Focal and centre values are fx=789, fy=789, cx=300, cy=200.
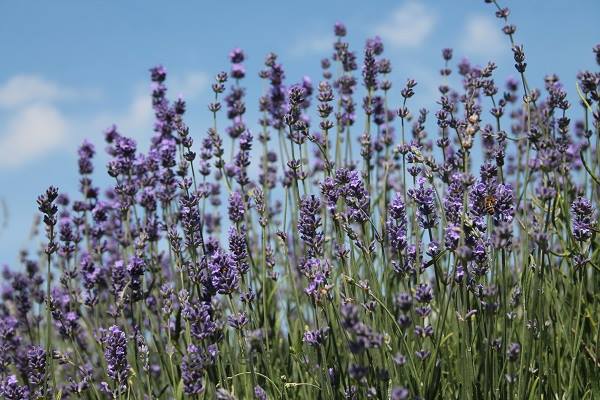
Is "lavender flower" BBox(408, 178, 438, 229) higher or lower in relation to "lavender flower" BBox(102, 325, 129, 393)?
higher

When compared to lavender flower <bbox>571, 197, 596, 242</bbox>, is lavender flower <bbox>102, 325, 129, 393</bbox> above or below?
below

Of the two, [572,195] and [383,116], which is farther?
[383,116]

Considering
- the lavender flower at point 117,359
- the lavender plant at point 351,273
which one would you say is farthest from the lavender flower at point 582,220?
the lavender flower at point 117,359

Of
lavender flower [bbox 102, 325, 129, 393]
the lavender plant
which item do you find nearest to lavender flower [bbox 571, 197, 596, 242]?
the lavender plant

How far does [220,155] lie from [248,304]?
111cm

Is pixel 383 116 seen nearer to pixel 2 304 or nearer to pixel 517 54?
pixel 517 54

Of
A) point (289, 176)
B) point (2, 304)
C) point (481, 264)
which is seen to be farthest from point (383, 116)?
point (2, 304)

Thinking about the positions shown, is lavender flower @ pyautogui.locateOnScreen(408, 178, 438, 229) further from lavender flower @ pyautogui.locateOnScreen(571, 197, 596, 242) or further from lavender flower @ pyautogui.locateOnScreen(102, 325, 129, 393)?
lavender flower @ pyautogui.locateOnScreen(102, 325, 129, 393)

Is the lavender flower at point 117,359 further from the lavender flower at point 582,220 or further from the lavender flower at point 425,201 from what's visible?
the lavender flower at point 582,220

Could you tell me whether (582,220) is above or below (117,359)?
above

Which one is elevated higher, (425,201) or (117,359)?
(425,201)

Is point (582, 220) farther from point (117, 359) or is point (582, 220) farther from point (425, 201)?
point (117, 359)

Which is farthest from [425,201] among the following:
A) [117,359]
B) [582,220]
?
[117,359]

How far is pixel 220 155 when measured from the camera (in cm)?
404
